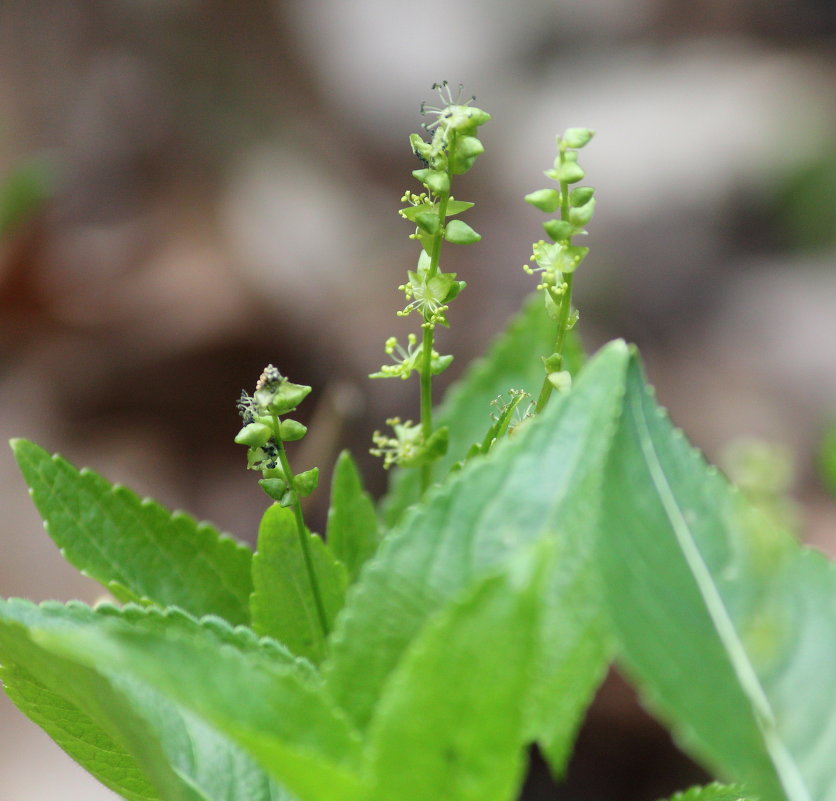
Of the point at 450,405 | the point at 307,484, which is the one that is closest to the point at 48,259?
the point at 450,405

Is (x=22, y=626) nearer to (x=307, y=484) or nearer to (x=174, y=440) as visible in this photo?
(x=307, y=484)

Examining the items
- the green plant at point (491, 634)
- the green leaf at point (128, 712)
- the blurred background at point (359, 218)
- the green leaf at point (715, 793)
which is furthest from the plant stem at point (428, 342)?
the blurred background at point (359, 218)

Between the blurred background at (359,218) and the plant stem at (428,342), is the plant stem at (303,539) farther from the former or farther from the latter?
the blurred background at (359,218)

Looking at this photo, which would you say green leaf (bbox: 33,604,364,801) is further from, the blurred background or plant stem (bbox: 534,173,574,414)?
the blurred background

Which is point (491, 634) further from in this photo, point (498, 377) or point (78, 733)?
point (498, 377)

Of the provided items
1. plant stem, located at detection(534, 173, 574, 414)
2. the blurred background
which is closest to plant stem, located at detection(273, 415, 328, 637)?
plant stem, located at detection(534, 173, 574, 414)

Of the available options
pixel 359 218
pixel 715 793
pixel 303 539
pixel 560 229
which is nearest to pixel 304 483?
pixel 303 539
